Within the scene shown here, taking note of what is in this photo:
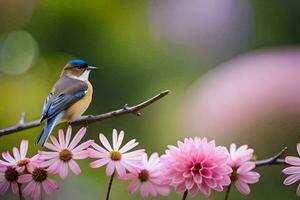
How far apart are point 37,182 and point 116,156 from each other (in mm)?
59

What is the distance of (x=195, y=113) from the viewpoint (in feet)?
5.06

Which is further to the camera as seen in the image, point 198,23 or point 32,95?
point 198,23

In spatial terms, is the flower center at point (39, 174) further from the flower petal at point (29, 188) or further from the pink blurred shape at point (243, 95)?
the pink blurred shape at point (243, 95)

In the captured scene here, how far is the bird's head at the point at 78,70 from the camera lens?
0.60 metres

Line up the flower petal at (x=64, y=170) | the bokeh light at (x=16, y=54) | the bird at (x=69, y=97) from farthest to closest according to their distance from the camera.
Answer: the bokeh light at (x=16, y=54) < the bird at (x=69, y=97) < the flower petal at (x=64, y=170)

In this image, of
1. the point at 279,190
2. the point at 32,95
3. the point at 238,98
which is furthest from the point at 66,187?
the point at 238,98

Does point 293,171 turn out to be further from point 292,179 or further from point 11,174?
point 11,174

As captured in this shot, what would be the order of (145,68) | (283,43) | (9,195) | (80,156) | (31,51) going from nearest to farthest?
(80,156) < (9,195) < (31,51) < (145,68) < (283,43)

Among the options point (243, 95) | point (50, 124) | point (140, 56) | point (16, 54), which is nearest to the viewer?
point (50, 124)

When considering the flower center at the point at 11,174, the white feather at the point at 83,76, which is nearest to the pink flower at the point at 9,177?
the flower center at the point at 11,174

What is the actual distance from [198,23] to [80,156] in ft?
6.30

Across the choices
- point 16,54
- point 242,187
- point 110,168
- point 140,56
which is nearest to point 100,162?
point 110,168

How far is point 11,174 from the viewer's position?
16.1 inches

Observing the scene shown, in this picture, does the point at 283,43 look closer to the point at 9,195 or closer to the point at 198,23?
the point at 198,23
